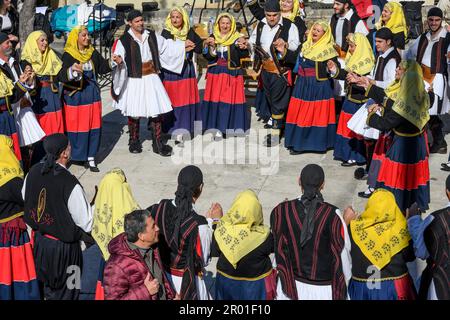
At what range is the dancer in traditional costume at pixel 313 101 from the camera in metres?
9.76

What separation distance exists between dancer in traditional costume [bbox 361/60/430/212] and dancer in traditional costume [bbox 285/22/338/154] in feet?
4.06

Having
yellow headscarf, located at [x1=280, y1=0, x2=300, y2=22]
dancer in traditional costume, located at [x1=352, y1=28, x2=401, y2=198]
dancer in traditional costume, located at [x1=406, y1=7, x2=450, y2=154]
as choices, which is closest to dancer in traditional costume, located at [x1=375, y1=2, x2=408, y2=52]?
dancer in traditional costume, located at [x1=406, y1=7, x2=450, y2=154]

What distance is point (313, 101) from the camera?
10.1 m

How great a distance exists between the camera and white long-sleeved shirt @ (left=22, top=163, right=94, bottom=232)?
6105 millimetres

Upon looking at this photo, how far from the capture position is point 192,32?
34.5 feet

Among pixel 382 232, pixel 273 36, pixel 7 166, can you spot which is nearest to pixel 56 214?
pixel 7 166

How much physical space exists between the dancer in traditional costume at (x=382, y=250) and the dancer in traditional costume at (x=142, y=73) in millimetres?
4567

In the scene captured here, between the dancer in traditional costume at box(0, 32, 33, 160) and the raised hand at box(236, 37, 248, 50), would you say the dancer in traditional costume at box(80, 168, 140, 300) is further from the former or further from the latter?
the raised hand at box(236, 37, 248, 50)

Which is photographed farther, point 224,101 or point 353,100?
point 224,101

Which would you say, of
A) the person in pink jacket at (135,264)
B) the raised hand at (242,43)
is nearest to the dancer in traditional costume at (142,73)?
the raised hand at (242,43)

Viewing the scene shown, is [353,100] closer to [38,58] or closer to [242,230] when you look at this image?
[38,58]

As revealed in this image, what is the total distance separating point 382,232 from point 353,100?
3999mm
